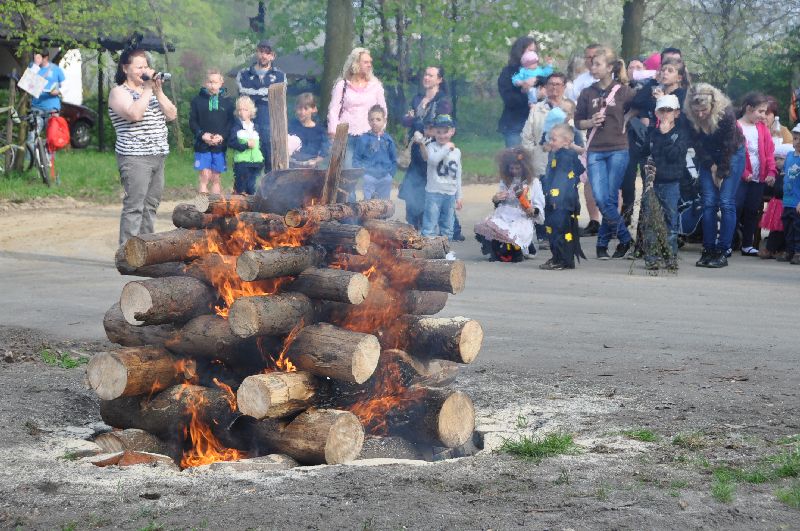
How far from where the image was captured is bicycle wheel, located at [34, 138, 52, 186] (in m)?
20.3

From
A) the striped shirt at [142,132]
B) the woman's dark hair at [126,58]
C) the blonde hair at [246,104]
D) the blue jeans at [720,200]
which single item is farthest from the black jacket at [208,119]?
the blue jeans at [720,200]

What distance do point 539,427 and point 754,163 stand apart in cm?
852

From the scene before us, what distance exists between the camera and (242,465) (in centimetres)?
600

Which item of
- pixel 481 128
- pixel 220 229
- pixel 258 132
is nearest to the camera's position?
pixel 220 229

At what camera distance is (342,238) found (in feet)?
22.1

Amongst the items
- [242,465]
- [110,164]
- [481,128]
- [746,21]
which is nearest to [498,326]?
[242,465]

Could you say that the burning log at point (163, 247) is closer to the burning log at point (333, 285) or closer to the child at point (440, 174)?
the burning log at point (333, 285)

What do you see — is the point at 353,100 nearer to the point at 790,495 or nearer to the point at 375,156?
the point at 375,156

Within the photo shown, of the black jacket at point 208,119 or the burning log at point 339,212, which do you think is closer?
the burning log at point 339,212

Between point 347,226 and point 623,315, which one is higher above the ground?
point 347,226

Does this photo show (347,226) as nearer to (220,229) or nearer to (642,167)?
(220,229)

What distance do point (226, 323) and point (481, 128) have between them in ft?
129

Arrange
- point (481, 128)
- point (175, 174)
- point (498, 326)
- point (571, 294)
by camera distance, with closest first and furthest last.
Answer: point (498, 326) < point (571, 294) < point (175, 174) < point (481, 128)

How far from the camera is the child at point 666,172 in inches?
515
